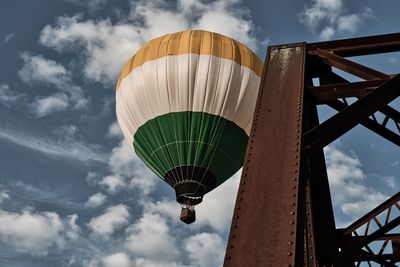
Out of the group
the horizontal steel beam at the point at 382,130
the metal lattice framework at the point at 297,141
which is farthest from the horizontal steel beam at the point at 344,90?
the horizontal steel beam at the point at 382,130

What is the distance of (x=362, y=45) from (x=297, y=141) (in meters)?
1.87

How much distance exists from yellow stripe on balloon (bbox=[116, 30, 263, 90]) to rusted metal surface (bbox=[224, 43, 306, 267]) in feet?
55.0

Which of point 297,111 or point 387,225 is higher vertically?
point 387,225

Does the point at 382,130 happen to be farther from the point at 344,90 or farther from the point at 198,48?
the point at 198,48

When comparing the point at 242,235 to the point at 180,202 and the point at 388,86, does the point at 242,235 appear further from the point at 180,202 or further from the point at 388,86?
the point at 180,202

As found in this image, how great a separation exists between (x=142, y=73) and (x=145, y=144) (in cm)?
335

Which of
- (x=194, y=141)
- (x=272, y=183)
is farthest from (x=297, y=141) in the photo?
(x=194, y=141)

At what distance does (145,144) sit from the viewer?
866 inches

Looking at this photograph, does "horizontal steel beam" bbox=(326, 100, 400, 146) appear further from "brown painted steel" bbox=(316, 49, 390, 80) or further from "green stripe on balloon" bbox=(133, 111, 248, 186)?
"green stripe on balloon" bbox=(133, 111, 248, 186)

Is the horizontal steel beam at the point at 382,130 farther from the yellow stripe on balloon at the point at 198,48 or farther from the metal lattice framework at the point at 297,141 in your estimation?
the yellow stripe on balloon at the point at 198,48

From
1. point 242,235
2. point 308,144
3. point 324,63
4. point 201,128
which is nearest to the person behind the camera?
point 242,235

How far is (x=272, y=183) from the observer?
3594 millimetres

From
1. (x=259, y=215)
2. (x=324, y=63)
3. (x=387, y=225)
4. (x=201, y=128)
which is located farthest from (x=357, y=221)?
(x=201, y=128)

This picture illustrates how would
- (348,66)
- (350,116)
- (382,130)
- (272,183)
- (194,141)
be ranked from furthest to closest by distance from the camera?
(194,141) < (382,130) < (348,66) < (350,116) < (272,183)
